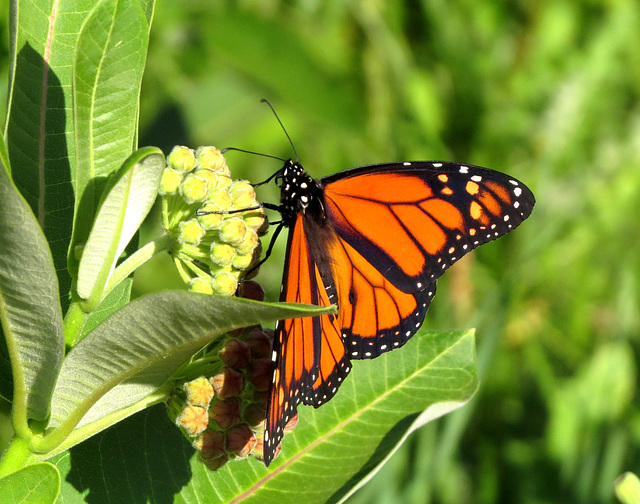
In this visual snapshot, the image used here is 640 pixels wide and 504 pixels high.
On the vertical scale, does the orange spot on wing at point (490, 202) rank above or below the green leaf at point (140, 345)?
above

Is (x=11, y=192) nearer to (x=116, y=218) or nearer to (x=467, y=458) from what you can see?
(x=116, y=218)

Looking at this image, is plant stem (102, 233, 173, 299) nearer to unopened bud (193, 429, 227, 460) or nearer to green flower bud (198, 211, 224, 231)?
green flower bud (198, 211, 224, 231)

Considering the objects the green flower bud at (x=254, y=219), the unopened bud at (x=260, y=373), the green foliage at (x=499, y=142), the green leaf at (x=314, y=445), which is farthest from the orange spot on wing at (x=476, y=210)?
the green foliage at (x=499, y=142)

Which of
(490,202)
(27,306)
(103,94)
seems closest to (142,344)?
(27,306)

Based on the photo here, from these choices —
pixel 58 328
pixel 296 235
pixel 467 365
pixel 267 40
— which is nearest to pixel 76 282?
pixel 58 328

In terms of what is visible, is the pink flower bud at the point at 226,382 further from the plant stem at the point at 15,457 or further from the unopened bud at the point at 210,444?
the plant stem at the point at 15,457

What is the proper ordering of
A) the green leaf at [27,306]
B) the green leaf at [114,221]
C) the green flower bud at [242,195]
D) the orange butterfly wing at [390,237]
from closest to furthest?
the green leaf at [27,306]
the green leaf at [114,221]
the green flower bud at [242,195]
the orange butterfly wing at [390,237]

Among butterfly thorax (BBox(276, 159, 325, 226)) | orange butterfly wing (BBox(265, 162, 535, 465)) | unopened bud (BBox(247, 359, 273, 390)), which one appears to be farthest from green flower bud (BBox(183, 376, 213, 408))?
butterfly thorax (BBox(276, 159, 325, 226))
